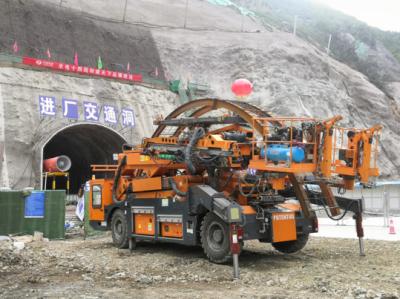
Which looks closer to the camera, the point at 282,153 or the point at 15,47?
the point at 282,153

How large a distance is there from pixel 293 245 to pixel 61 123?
50.6 feet

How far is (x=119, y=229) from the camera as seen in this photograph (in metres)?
12.9

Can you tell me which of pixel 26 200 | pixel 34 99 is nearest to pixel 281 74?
pixel 34 99

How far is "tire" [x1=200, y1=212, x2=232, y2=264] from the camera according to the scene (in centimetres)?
930

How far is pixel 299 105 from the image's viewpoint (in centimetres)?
3161

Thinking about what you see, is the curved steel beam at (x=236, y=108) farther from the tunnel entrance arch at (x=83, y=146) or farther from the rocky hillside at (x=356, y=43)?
the rocky hillside at (x=356, y=43)

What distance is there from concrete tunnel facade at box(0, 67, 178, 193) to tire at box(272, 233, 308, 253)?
45.0 feet

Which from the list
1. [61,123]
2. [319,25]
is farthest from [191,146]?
[319,25]

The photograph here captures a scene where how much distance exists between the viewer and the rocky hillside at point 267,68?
32.8 m

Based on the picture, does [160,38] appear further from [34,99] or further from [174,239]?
[174,239]

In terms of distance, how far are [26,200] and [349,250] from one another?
9.92 meters

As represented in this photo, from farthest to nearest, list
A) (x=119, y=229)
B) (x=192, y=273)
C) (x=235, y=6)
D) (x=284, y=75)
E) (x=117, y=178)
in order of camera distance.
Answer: (x=235, y=6) → (x=284, y=75) → (x=117, y=178) → (x=119, y=229) → (x=192, y=273)

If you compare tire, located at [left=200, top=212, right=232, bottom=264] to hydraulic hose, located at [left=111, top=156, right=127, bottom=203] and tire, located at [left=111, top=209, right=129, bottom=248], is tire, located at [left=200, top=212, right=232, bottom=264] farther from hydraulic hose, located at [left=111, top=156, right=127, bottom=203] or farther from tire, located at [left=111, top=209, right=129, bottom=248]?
hydraulic hose, located at [left=111, top=156, right=127, bottom=203]

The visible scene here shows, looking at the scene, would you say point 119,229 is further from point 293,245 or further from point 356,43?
point 356,43
